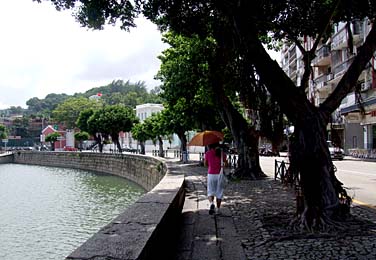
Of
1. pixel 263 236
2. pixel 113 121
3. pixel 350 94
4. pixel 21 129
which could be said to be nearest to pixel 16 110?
pixel 21 129

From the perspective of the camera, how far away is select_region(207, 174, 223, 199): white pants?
9.18m

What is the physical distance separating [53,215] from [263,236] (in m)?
13.3

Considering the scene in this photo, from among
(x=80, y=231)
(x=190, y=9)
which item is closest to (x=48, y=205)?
(x=80, y=231)

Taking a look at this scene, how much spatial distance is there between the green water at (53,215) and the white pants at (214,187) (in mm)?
4698

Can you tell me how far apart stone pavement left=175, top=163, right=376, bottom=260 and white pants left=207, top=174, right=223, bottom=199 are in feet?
1.39

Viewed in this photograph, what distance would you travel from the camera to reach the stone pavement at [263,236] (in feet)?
19.2

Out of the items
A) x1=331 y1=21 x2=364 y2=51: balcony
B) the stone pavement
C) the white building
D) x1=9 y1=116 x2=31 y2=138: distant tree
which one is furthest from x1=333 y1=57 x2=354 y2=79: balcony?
x1=9 y1=116 x2=31 y2=138: distant tree

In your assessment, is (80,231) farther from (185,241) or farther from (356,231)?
(356,231)

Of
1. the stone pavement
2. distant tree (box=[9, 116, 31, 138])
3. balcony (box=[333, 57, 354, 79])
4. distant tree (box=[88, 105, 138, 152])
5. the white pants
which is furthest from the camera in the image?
distant tree (box=[9, 116, 31, 138])

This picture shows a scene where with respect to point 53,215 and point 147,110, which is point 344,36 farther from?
point 147,110

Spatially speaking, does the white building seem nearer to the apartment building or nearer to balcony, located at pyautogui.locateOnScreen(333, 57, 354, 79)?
the apartment building

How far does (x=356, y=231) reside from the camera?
687 cm

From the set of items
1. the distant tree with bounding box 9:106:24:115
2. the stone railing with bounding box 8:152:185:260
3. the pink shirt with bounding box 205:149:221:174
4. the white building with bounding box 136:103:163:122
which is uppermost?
the distant tree with bounding box 9:106:24:115

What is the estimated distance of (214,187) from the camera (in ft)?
30.4
